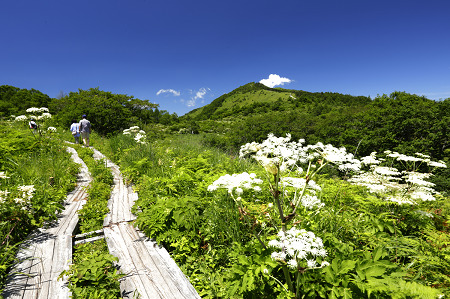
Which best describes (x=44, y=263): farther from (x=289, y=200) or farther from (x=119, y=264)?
(x=289, y=200)

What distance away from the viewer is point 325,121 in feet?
88.1

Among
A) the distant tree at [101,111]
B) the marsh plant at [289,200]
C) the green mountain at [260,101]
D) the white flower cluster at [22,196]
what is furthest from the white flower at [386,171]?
the green mountain at [260,101]

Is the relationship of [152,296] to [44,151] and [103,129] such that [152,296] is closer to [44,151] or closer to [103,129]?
[44,151]

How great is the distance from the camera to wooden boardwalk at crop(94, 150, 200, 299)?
2357mm

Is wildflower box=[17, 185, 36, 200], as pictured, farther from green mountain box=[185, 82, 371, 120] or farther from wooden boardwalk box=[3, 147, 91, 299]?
green mountain box=[185, 82, 371, 120]

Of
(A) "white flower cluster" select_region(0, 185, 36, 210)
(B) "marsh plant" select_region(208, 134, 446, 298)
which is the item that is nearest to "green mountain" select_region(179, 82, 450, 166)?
(B) "marsh plant" select_region(208, 134, 446, 298)

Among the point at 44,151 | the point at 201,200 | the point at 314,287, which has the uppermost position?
the point at 44,151

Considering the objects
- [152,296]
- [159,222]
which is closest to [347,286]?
[152,296]

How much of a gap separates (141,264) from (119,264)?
1.06ft

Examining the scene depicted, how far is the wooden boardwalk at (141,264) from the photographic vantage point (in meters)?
2.36

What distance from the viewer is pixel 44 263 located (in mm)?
2697

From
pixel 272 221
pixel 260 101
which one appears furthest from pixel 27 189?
pixel 260 101

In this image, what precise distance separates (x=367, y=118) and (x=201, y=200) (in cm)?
2738

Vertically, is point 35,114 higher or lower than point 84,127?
higher
